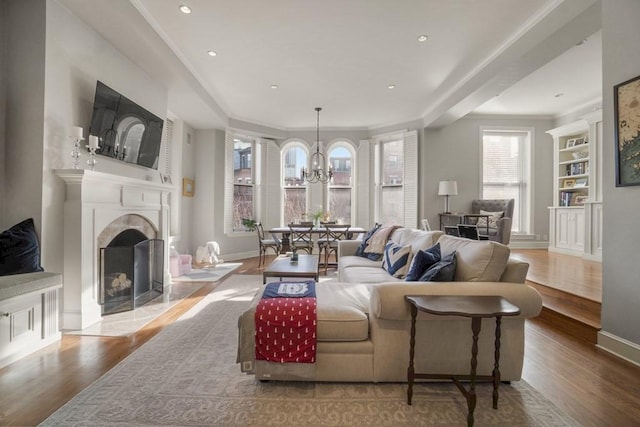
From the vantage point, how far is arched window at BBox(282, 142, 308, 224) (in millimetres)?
7621

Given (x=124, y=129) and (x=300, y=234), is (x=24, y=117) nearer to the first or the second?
(x=124, y=129)

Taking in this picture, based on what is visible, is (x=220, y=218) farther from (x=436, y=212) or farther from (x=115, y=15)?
(x=436, y=212)

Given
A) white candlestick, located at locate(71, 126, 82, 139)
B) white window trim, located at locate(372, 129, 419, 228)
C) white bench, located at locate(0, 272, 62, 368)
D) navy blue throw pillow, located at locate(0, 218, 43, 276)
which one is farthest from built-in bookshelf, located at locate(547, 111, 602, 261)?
navy blue throw pillow, located at locate(0, 218, 43, 276)

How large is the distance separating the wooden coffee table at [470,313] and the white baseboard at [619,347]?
4.43 ft

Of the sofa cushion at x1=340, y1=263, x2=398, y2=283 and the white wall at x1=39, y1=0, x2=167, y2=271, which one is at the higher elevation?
the white wall at x1=39, y1=0, x2=167, y2=271

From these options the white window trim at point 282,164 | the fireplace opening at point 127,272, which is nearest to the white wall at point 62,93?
the fireplace opening at point 127,272

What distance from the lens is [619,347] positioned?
232 cm

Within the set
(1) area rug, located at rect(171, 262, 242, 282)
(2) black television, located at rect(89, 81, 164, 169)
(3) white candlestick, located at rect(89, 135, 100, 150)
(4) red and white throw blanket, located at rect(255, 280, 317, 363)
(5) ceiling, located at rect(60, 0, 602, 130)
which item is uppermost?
(5) ceiling, located at rect(60, 0, 602, 130)

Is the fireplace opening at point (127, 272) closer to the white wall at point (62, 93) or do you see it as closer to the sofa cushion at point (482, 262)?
the white wall at point (62, 93)

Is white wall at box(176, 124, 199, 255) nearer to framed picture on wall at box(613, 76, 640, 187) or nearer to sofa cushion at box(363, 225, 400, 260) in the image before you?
sofa cushion at box(363, 225, 400, 260)

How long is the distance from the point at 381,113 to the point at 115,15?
4803 millimetres

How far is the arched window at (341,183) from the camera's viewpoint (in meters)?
7.59

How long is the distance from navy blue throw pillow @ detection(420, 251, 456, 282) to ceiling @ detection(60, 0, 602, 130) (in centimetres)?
250

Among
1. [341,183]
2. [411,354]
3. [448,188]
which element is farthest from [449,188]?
[411,354]
